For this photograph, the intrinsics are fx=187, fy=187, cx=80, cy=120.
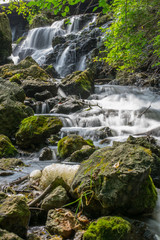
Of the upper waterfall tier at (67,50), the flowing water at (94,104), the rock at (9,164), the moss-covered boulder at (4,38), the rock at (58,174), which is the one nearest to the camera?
the rock at (58,174)

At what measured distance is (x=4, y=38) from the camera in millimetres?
21891

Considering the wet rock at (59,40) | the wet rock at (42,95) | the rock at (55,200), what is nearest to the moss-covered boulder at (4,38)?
the wet rock at (59,40)

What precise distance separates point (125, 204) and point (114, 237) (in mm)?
464

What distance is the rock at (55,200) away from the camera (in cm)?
221

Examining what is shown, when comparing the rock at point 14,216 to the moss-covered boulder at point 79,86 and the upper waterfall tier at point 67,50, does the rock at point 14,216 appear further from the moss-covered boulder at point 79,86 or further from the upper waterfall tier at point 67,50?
the upper waterfall tier at point 67,50

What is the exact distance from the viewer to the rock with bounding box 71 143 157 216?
1.99 metres

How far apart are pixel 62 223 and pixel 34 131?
15.8 feet

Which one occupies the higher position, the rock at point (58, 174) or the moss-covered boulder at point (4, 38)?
the moss-covered boulder at point (4, 38)

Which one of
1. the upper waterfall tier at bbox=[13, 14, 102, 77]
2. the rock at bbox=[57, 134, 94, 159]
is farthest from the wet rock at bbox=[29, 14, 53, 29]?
the rock at bbox=[57, 134, 94, 159]

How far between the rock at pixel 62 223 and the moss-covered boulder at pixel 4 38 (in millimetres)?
23709

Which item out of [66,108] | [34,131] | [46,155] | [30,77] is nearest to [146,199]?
[46,155]

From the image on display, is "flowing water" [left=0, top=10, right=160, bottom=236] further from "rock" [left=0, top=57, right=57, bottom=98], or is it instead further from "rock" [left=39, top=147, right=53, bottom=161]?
"rock" [left=0, top=57, right=57, bottom=98]

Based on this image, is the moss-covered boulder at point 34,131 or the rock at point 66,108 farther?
the rock at point 66,108

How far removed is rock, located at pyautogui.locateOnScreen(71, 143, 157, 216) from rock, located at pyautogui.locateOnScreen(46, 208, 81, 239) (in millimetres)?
238
